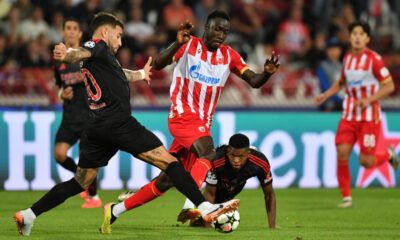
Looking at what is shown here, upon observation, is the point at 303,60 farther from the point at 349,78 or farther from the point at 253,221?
the point at 253,221

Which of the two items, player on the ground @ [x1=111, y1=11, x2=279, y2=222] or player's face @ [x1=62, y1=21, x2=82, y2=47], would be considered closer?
player on the ground @ [x1=111, y1=11, x2=279, y2=222]

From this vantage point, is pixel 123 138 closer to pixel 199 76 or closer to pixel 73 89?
pixel 199 76

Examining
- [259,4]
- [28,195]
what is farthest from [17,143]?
[259,4]

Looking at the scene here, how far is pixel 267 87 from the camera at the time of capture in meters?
14.1

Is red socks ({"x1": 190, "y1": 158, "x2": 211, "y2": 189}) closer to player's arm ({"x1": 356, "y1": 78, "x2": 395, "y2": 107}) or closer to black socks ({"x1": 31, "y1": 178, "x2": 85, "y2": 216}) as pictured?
black socks ({"x1": 31, "y1": 178, "x2": 85, "y2": 216})

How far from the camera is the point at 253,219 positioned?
380 inches

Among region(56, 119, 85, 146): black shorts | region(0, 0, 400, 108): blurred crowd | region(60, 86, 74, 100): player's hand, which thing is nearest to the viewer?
region(60, 86, 74, 100): player's hand

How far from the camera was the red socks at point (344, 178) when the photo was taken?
447 inches

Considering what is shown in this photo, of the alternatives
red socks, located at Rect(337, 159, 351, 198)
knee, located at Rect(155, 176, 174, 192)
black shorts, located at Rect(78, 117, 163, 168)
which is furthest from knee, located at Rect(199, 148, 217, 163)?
red socks, located at Rect(337, 159, 351, 198)

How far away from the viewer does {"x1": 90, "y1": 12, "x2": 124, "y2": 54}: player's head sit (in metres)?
7.29

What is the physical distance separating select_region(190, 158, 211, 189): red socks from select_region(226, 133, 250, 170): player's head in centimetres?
65

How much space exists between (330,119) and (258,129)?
1.34m

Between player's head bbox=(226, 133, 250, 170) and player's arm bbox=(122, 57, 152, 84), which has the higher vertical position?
player's arm bbox=(122, 57, 152, 84)

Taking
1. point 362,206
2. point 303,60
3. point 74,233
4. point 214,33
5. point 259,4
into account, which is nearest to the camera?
point 74,233
